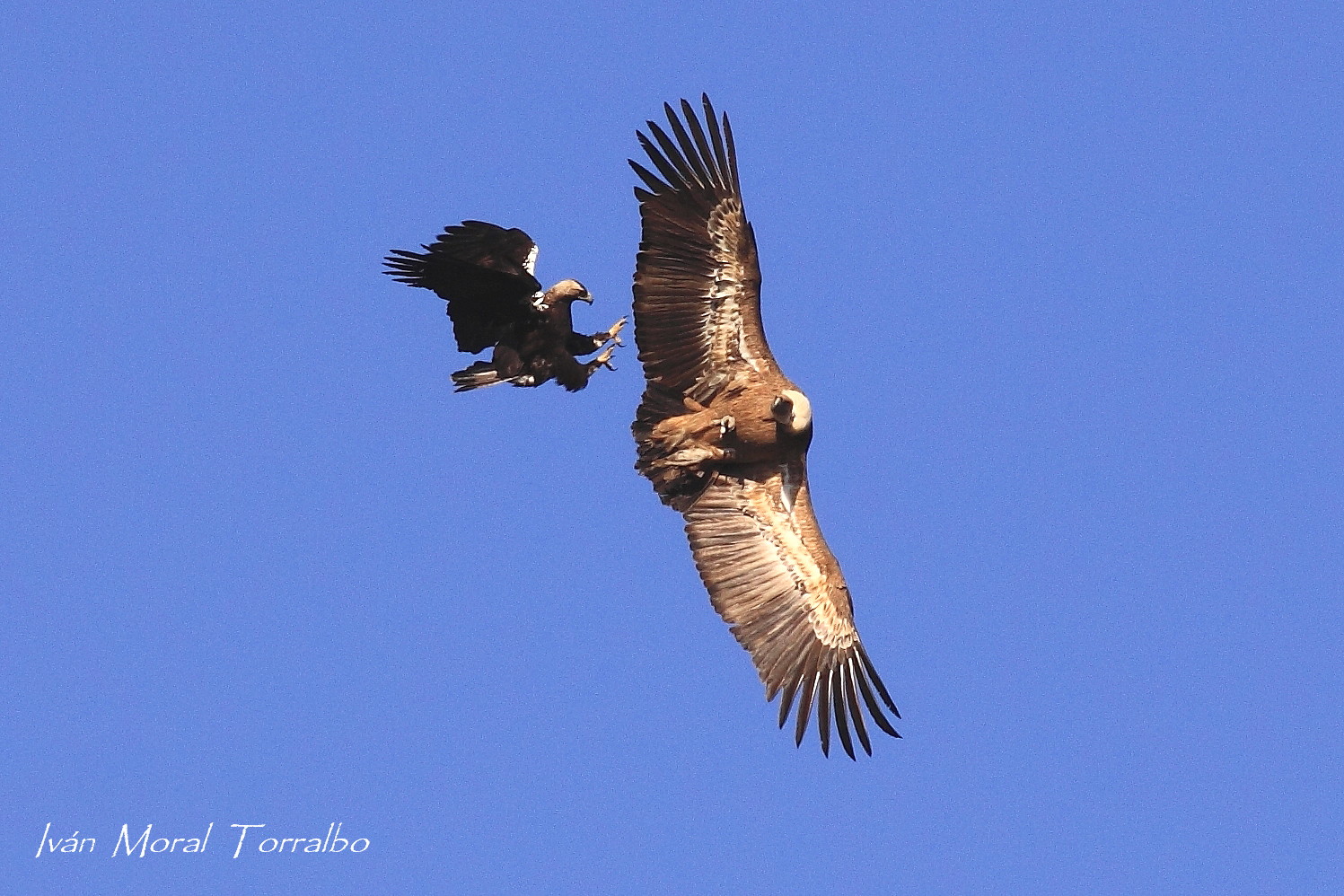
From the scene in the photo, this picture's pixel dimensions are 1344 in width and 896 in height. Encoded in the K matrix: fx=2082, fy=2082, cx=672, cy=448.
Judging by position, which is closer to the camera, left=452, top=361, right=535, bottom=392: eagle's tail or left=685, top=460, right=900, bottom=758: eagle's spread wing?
left=685, top=460, right=900, bottom=758: eagle's spread wing

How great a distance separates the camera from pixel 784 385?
45.4ft

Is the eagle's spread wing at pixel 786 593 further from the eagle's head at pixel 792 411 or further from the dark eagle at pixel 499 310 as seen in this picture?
the dark eagle at pixel 499 310

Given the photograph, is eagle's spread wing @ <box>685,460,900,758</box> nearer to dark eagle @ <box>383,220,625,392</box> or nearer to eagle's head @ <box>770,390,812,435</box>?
eagle's head @ <box>770,390,812,435</box>

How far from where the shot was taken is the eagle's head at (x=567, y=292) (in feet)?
46.9

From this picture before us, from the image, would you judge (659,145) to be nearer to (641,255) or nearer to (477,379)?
(641,255)

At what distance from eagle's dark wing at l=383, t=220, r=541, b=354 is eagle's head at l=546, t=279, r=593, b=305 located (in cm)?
12

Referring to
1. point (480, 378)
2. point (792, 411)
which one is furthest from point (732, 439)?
point (480, 378)

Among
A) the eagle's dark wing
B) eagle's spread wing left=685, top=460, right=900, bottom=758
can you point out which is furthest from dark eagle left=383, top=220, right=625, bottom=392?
eagle's spread wing left=685, top=460, right=900, bottom=758

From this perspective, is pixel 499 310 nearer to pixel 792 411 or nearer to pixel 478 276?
pixel 478 276

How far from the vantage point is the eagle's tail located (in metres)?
14.2

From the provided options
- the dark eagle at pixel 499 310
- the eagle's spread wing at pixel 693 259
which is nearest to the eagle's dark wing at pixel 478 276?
the dark eagle at pixel 499 310

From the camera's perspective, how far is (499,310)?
14289 mm

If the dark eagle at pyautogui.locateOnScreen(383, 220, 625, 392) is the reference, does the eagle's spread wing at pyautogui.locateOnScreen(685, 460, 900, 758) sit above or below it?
below

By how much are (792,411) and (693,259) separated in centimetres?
119
